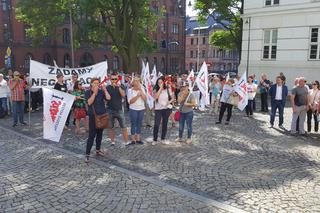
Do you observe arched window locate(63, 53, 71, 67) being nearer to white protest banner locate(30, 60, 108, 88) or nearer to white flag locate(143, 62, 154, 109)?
white protest banner locate(30, 60, 108, 88)

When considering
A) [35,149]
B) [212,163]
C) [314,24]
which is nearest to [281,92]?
[212,163]

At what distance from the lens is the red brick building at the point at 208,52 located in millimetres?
95400

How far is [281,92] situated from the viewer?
12.2 metres

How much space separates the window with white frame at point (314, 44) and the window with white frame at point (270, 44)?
273 centimetres

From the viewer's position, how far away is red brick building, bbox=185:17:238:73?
95.4m

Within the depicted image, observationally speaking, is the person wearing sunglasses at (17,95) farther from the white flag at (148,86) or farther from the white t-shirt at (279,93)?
the white t-shirt at (279,93)

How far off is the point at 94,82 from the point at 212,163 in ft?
10.4

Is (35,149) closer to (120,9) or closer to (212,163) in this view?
(212,163)

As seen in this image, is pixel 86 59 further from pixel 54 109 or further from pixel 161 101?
pixel 54 109

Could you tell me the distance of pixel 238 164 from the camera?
24.9 feet

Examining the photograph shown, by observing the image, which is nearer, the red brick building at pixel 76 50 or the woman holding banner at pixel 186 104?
the woman holding banner at pixel 186 104

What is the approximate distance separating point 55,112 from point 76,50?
51425mm

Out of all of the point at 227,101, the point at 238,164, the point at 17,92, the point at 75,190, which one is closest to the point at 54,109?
the point at 75,190

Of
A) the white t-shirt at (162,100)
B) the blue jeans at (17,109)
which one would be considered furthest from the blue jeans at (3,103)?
the white t-shirt at (162,100)
